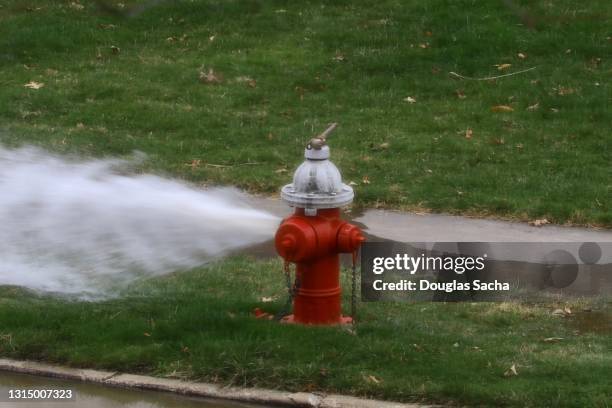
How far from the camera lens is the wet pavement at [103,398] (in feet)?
18.2

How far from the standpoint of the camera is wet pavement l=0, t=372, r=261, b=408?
18.2ft

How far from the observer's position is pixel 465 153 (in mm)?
10484

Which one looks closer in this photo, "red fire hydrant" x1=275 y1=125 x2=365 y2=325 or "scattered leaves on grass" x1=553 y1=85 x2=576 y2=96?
"red fire hydrant" x1=275 y1=125 x2=365 y2=325

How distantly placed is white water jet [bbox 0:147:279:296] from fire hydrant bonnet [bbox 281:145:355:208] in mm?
1731

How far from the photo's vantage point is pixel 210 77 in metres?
12.8

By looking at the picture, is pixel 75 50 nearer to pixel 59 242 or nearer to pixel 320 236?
pixel 59 242

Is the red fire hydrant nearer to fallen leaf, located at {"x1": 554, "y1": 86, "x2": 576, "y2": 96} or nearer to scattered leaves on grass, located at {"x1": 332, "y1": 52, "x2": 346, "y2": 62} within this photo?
fallen leaf, located at {"x1": 554, "y1": 86, "x2": 576, "y2": 96}

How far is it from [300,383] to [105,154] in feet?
17.8

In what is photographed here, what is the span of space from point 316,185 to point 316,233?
0.89 ft

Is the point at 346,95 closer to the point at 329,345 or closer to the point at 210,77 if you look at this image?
the point at 210,77

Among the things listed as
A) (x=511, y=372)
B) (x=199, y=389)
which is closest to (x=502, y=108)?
(x=511, y=372)

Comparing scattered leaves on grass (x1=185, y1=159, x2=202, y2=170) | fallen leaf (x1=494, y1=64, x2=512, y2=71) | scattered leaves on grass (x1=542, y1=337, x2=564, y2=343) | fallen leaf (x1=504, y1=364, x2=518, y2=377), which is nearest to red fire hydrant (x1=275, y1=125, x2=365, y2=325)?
fallen leaf (x1=504, y1=364, x2=518, y2=377)

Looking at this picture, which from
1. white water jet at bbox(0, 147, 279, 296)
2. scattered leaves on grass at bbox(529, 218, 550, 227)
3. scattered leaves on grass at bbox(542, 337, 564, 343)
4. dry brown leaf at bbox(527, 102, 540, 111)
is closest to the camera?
scattered leaves on grass at bbox(542, 337, 564, 343)

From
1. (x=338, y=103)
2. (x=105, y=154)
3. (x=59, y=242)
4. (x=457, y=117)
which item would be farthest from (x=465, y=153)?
(x=59, y=242)
